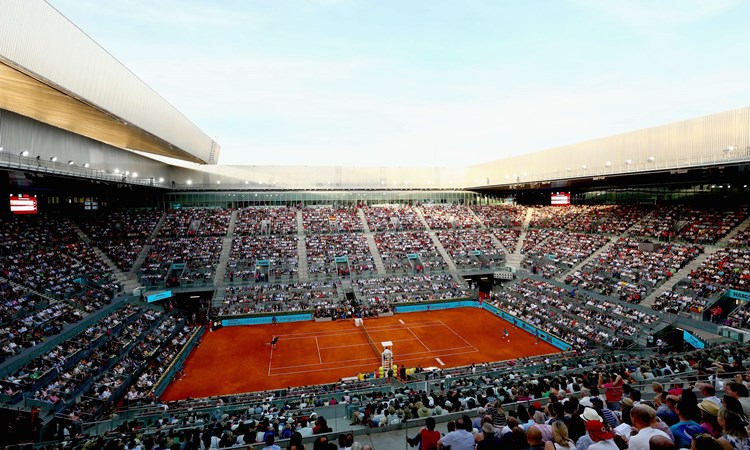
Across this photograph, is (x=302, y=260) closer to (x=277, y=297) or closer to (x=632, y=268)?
(x=277, y=297)

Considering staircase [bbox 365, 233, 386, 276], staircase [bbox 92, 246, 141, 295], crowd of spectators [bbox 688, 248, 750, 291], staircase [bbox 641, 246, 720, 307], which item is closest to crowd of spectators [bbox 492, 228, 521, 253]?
staircase [bbox 365, 233, 386, 276]

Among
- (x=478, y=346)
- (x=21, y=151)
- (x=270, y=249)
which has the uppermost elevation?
(x=21, y=151)

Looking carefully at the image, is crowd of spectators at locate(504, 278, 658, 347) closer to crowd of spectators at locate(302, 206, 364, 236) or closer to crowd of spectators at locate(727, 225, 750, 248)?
crowd of spectators at locate(727, 225, 750, 248)

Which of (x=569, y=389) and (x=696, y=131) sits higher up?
(x=696, y=131)

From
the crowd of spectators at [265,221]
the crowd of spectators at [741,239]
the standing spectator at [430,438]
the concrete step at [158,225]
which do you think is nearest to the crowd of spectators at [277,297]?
the crowd of spectators at [265,221]

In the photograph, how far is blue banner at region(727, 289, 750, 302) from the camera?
2527 centimetres

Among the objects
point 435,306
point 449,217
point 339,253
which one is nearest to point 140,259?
point 339,253

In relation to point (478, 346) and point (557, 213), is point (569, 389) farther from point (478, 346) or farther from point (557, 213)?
point (557, 213)

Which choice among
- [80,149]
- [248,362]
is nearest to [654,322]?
[248,362]

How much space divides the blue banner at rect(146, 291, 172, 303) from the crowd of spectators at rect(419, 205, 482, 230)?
35.4 m

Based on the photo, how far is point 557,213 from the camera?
180ft

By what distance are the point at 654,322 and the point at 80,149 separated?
152ft

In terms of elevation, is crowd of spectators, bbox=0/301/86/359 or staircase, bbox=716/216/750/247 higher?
staircase, bbox=716/216/750/247

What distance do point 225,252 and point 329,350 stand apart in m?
22.3
